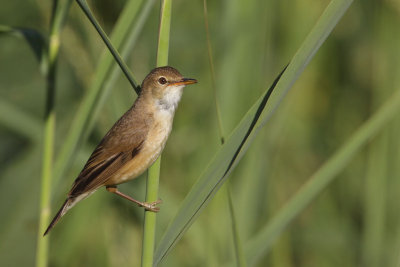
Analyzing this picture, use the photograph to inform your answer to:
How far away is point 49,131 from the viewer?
266 centimetres

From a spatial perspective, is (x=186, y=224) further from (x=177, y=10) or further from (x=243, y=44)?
(x=177, y=10)

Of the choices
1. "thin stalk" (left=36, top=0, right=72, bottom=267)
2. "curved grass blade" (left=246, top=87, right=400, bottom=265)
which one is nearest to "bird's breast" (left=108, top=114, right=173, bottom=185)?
"thin stalk" (left=36, top=0, right=72, bottom=267)

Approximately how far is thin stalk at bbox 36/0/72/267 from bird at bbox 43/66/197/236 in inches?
13.2

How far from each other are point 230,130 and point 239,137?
4.08 feet

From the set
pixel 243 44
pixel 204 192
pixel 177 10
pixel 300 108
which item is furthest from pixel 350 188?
pixel 204 192

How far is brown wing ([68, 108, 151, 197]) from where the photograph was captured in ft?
9.94

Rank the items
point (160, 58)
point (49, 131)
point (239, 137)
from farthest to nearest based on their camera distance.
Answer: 1. point (49, 131)
2. point (160, 58)
3. point (239, 137)

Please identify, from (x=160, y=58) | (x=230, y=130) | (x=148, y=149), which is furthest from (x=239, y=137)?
(x=230, y=130)

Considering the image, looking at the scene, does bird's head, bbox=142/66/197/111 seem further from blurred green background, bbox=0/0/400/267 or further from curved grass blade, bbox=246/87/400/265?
curved grass blade, bbox=246/87/400/265

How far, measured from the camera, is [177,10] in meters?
4.38

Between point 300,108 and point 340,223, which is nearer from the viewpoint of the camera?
point 340,223

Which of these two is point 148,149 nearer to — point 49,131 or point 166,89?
point 166,89

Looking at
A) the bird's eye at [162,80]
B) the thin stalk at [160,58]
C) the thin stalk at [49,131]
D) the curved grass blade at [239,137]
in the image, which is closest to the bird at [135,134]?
the bird's eye at [162,80]

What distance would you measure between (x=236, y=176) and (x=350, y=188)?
1.04 m
